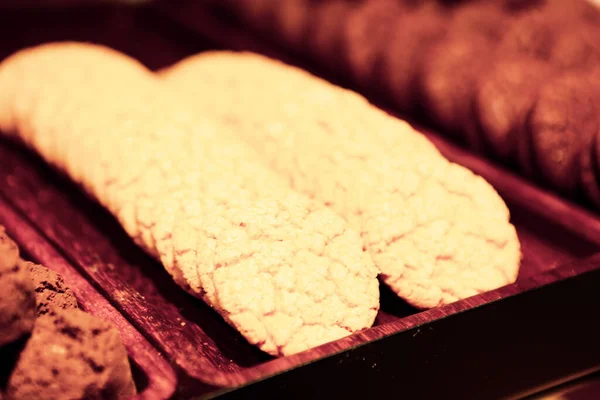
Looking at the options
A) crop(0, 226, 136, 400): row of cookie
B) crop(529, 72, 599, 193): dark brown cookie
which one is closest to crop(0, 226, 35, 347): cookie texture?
crop(0, 226, 136, 400): row of cookie

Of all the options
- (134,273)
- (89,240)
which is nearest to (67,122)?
(89,240)

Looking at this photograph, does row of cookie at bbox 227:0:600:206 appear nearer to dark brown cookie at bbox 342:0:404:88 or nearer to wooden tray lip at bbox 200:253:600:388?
dark brown cookie at bbox 342:0:404:88

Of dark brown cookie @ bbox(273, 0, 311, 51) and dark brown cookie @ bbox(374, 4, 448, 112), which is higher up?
dark brown cookie @ bbox(374, 4, 448, 112)

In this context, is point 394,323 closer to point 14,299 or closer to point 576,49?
point 14,299

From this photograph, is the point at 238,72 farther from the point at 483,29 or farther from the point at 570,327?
the point at 570,327

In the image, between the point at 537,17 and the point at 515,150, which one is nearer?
the point at 515,150

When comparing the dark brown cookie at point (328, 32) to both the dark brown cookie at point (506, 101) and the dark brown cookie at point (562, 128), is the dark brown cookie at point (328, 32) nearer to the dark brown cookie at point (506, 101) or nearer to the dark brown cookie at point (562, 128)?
the dark brown cookie at point (506, 101)
